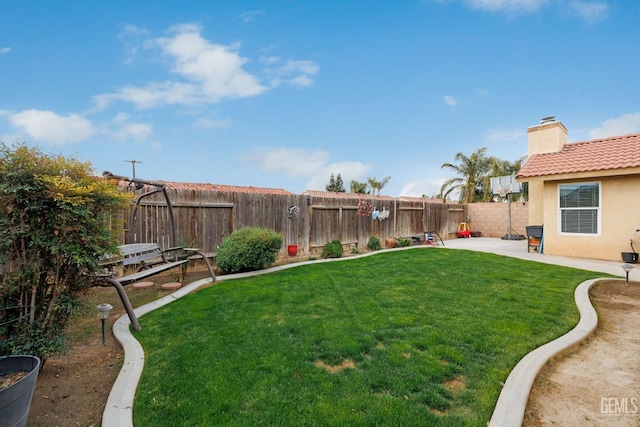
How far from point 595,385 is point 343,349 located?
7.00ft

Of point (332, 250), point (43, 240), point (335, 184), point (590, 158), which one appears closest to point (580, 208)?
point (590, 158)

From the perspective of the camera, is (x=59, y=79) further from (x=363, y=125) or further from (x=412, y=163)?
(x=412, y=163)

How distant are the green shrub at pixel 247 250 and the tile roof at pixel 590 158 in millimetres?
8675

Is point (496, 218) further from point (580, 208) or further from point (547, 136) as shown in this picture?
point (580, 208)

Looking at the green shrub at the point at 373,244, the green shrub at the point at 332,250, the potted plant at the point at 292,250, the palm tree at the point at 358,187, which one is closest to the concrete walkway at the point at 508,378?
the potted plant at the point at 292,250

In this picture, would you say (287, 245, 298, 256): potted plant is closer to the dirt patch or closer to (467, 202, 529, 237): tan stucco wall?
the dirt patch

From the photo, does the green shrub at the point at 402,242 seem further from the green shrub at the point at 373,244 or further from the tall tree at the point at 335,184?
the tall tree at the point at 335,184

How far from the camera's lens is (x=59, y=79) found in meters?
8.56

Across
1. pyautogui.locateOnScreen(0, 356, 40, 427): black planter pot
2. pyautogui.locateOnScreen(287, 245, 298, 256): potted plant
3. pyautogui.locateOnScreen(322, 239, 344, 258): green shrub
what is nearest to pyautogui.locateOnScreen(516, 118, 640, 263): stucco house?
pyautogui.locateOnScreen(322, 239, 344, 258): green shrub

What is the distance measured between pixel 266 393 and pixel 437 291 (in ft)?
12.4

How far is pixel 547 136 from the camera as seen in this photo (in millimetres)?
11633

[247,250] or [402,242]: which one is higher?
[247,250]

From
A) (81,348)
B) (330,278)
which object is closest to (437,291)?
(330,278)

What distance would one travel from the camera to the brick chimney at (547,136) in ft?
37.6
